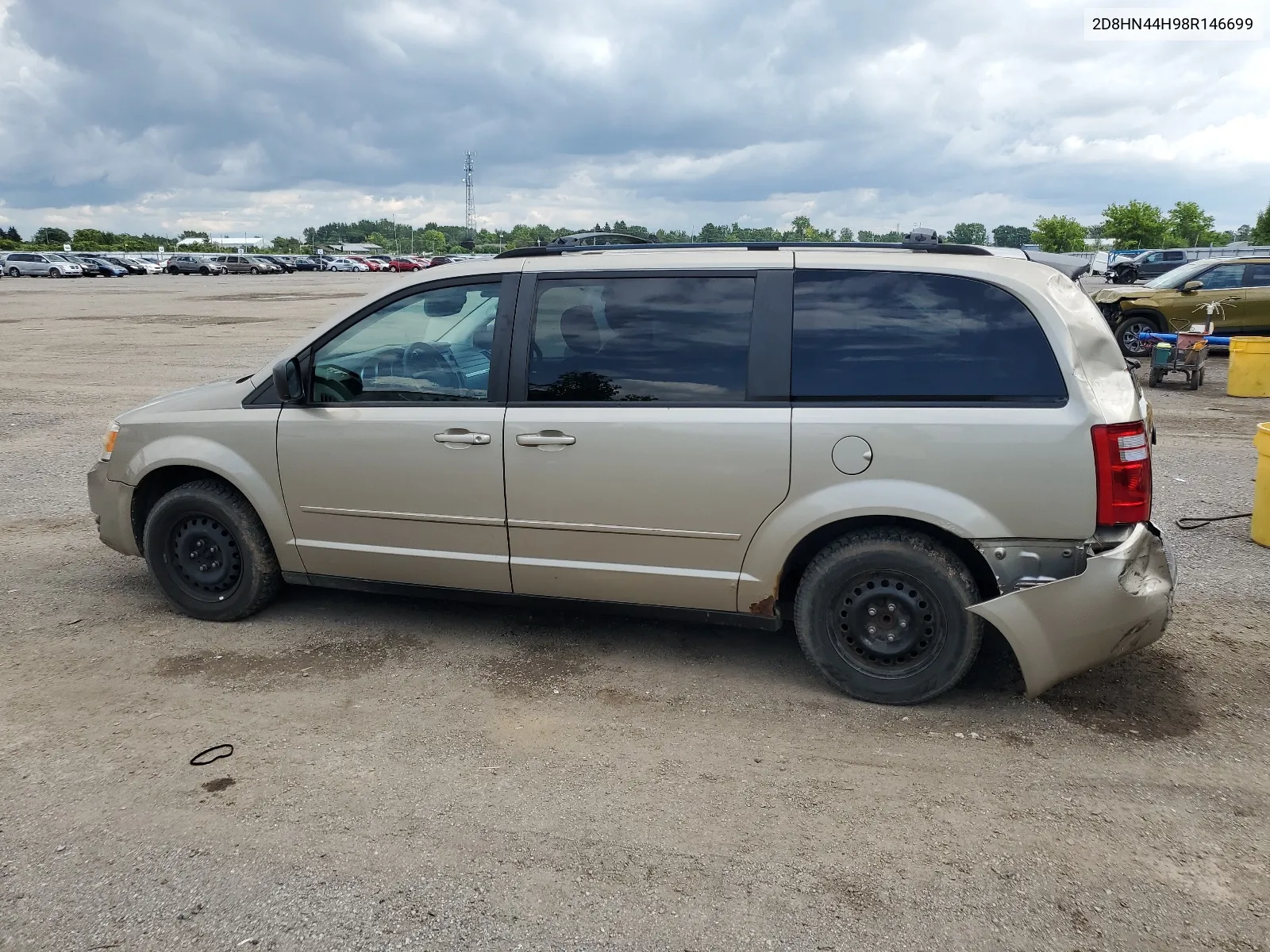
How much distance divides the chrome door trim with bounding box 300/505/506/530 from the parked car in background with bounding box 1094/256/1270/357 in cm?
1489

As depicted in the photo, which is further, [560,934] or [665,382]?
[665,382]

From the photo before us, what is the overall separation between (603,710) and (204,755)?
5.12ft

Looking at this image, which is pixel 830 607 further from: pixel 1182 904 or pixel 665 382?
pixel 1182 904

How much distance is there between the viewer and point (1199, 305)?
1638 cm

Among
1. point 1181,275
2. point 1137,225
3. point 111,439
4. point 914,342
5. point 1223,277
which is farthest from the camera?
point 1137,225

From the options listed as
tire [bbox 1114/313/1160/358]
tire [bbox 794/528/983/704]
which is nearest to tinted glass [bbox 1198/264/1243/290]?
tire [bbox 1114/313/1160/358]

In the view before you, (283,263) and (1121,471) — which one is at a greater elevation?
(283,263)

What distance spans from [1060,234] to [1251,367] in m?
125

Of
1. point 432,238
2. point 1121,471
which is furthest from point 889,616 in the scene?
point 432,238

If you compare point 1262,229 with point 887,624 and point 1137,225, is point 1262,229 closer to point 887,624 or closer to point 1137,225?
point 1137,225

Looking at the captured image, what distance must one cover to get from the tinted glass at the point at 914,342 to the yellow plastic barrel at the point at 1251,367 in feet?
36.7

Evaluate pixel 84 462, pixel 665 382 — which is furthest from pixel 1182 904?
pixel 84 462

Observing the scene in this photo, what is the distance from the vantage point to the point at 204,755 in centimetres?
371

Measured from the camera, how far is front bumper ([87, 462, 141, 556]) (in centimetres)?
515
